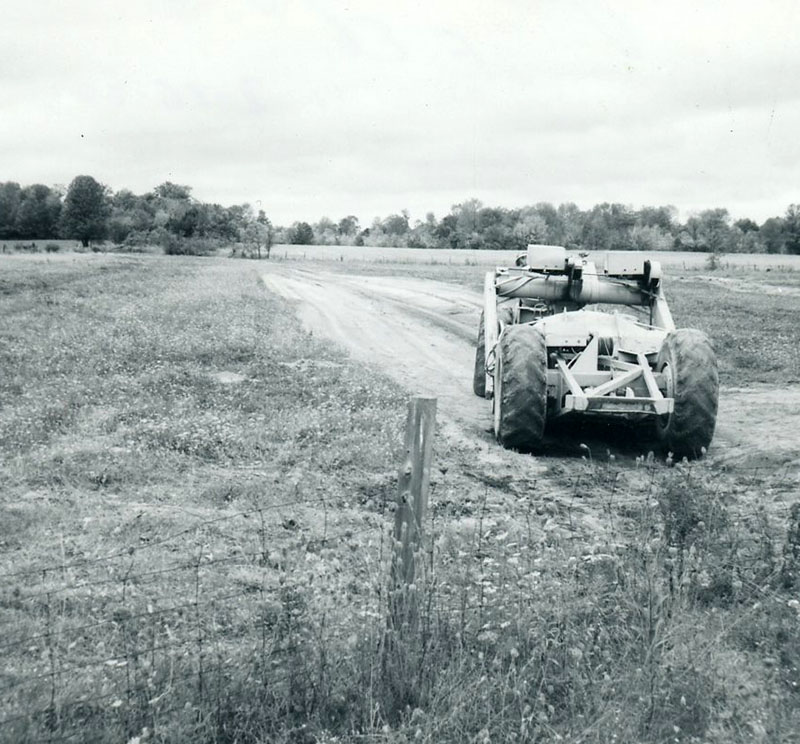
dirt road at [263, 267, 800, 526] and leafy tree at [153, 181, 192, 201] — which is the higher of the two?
leafy tree at [153, 181, 192, 201]

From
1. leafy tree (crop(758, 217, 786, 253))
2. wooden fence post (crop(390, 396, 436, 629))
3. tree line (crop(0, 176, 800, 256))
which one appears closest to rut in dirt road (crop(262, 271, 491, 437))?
wooden fence post (crop(390, 396, 436, 629))

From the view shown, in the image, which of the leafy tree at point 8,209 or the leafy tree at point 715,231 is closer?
the leafy tree at point 715,231

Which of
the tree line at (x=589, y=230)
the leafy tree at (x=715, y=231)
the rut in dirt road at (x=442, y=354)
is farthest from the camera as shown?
the tree line at (x=589, y=230)

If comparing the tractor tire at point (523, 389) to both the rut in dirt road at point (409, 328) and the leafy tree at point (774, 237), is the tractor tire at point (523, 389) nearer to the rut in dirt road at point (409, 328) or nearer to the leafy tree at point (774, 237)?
the rut in dirt road at point (409, 328)

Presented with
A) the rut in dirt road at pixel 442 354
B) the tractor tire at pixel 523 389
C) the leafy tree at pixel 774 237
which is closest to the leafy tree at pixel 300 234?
the leafy tree at pixel 774 237

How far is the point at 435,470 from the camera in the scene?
9508 mm

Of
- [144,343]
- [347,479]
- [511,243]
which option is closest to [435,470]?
[347,479]

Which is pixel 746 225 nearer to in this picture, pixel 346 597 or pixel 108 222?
pixel 108 222

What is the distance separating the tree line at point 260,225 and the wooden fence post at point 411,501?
74.9 metres

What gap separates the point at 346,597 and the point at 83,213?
90.9 meters

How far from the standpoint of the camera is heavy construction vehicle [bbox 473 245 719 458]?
381 inches

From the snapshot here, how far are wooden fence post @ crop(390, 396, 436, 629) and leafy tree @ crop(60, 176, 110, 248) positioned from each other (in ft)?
292

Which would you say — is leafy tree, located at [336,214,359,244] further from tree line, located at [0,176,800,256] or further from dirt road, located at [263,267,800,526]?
dirt road, located at [263,267,800,526]

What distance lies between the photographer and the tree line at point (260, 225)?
86000mm
